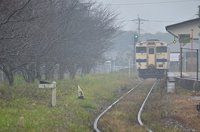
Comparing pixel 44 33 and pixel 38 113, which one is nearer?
pixel 38 113

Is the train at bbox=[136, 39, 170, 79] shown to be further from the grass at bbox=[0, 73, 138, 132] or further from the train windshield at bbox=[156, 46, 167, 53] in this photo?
the grass at bbox=[0, 73, 138, 132]

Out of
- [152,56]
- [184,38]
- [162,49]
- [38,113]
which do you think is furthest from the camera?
[152,56]

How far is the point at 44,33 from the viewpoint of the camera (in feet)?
35.6

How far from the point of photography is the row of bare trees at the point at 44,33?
8.62 meters

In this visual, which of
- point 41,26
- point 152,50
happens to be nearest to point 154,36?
point 152,50

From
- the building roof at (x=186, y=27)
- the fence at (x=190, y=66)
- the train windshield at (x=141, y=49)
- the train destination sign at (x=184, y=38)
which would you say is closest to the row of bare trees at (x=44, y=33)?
the train windshield at (x=141, y=49)

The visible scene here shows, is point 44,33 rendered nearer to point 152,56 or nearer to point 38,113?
point 38,113

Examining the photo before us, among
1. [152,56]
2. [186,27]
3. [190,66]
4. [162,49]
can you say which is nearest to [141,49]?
[152,56]

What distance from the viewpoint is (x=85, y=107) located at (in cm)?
929

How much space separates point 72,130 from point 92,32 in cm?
1276

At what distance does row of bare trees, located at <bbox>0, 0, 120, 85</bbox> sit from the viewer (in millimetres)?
8625

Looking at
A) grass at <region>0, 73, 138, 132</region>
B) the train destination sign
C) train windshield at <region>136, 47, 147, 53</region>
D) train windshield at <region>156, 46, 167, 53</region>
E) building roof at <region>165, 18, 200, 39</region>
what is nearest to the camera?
grass at <region>0, 73, 138, 132</region>

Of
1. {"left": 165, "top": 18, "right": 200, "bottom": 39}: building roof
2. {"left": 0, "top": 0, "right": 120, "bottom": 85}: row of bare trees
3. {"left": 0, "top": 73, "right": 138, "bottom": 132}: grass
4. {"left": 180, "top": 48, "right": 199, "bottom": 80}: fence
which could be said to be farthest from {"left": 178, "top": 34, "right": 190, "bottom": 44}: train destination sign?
{"left": 0, "top": 73, "right": 138, "bottom": 132}: grass

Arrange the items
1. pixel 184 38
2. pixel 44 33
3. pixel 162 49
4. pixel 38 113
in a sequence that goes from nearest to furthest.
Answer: pixel 38 113
pixel 44 33
pixel 184 38
pixel 162 49
